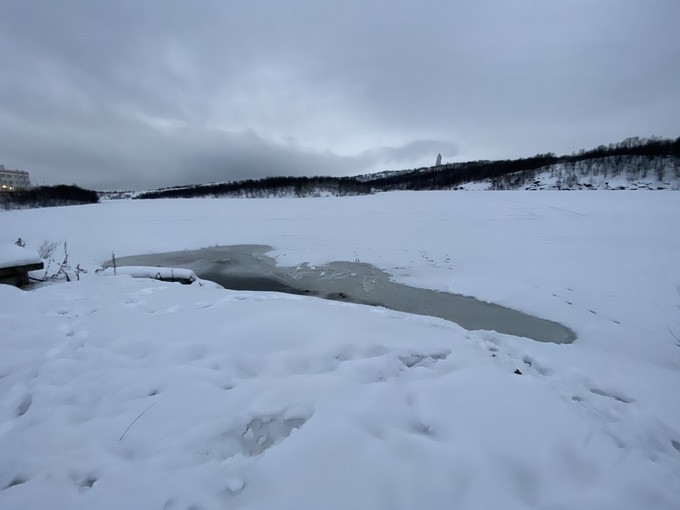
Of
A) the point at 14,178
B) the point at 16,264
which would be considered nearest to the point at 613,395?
the point at 16,264

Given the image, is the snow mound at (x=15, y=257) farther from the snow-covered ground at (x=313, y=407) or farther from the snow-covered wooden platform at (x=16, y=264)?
the snow-covered ground at (x=313, y=407)

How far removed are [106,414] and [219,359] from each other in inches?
38.4

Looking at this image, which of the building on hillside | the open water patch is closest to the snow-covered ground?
the open water patch

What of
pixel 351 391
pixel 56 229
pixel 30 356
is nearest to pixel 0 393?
pixel 30 356

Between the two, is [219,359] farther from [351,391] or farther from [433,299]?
[433,299]

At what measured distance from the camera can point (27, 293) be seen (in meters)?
4.93

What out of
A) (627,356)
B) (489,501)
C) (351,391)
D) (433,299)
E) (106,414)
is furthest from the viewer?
(433,299)

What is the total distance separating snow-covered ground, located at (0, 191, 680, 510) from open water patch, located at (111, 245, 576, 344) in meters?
0.95

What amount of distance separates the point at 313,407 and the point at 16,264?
815cm

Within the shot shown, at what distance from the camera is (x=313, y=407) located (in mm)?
2320

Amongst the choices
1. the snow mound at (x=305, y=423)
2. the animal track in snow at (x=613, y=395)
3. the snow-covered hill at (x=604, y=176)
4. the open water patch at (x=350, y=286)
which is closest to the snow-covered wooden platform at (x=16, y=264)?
the snow mound at (x=305, y=423)

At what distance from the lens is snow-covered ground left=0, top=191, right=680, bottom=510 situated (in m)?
1.74

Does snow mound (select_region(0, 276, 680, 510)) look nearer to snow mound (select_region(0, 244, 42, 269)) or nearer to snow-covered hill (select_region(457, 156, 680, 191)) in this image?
snow mound (select_region(0, 244, 42, 269))

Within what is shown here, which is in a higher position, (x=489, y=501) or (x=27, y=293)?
(x=27, y=293)
